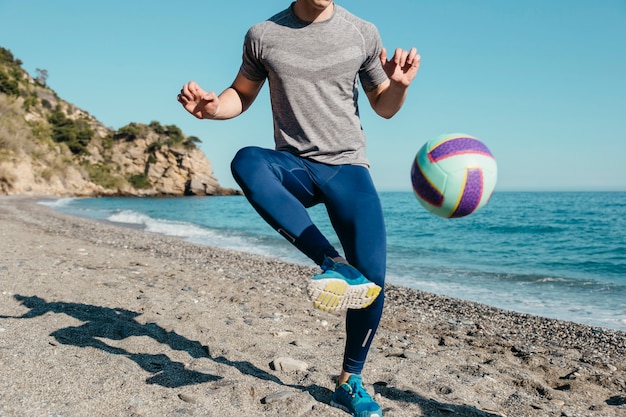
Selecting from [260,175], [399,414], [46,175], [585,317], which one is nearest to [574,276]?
[585,317]

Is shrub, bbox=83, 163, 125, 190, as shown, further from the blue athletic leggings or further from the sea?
the blue athletic leggings

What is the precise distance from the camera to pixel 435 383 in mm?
4117

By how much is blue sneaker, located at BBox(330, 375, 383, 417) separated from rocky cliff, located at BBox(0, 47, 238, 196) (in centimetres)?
4861

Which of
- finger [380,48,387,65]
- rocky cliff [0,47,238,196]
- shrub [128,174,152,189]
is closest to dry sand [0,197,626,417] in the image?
finger [380,48,387,65]

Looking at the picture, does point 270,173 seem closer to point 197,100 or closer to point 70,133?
point 197,100

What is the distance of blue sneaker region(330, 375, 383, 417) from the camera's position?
→ 3.16 metres

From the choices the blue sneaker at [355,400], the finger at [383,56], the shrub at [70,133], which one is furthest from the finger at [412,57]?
the shrub at [70,133]

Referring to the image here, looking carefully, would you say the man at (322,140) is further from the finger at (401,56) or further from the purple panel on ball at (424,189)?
the purple panel on ball at (424,189)

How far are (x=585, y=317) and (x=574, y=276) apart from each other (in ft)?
18.3

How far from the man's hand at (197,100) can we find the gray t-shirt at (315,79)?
0.37 m

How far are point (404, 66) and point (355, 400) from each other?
209 cm

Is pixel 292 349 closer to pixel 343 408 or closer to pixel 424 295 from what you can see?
pixel 343 408

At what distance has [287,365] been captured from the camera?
4113 mm

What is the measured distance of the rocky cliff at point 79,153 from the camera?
160 ft
